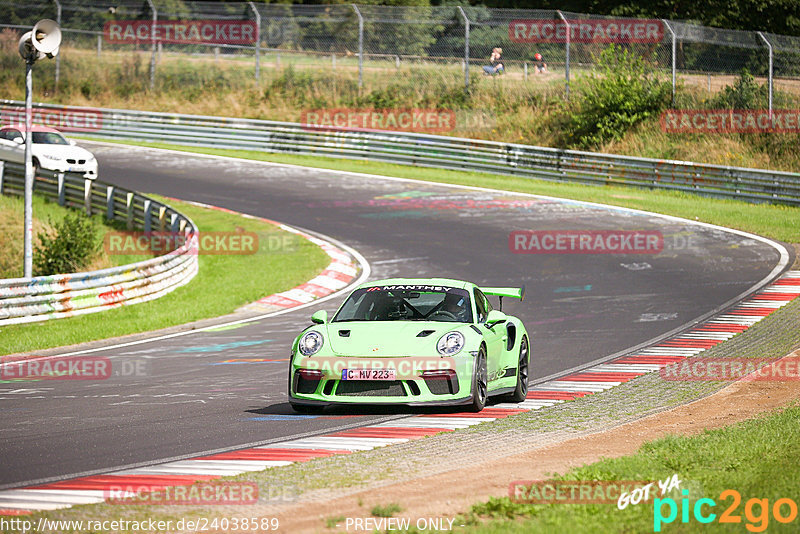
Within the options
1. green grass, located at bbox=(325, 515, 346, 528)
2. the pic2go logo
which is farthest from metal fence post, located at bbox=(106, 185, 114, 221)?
the pic2go logo

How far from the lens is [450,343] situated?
9.88 meters

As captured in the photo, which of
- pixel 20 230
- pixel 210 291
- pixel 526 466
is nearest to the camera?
pixel 526 466

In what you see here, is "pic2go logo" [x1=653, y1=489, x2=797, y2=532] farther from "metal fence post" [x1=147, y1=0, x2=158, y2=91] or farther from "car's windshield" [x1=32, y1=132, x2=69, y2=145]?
"metal fence post" [x1=147, y1=0, x2=158, y2=91]

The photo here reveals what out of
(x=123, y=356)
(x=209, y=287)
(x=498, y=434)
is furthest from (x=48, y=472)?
(x=209, y=287)

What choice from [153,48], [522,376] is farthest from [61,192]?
[522,376]

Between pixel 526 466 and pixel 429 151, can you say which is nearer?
pixel 526 466

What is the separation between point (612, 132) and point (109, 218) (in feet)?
57.3

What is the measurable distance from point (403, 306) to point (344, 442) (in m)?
2.56

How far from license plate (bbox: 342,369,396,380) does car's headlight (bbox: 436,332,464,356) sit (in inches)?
20.4

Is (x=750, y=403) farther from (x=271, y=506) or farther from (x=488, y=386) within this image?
(x=271, y=506)

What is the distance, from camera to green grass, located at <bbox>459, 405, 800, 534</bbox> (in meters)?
5.63

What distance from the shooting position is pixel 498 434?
8.82 meters

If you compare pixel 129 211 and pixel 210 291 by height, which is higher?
pixel 129 211

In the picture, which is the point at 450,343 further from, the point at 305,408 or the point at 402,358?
the point at 305,408
